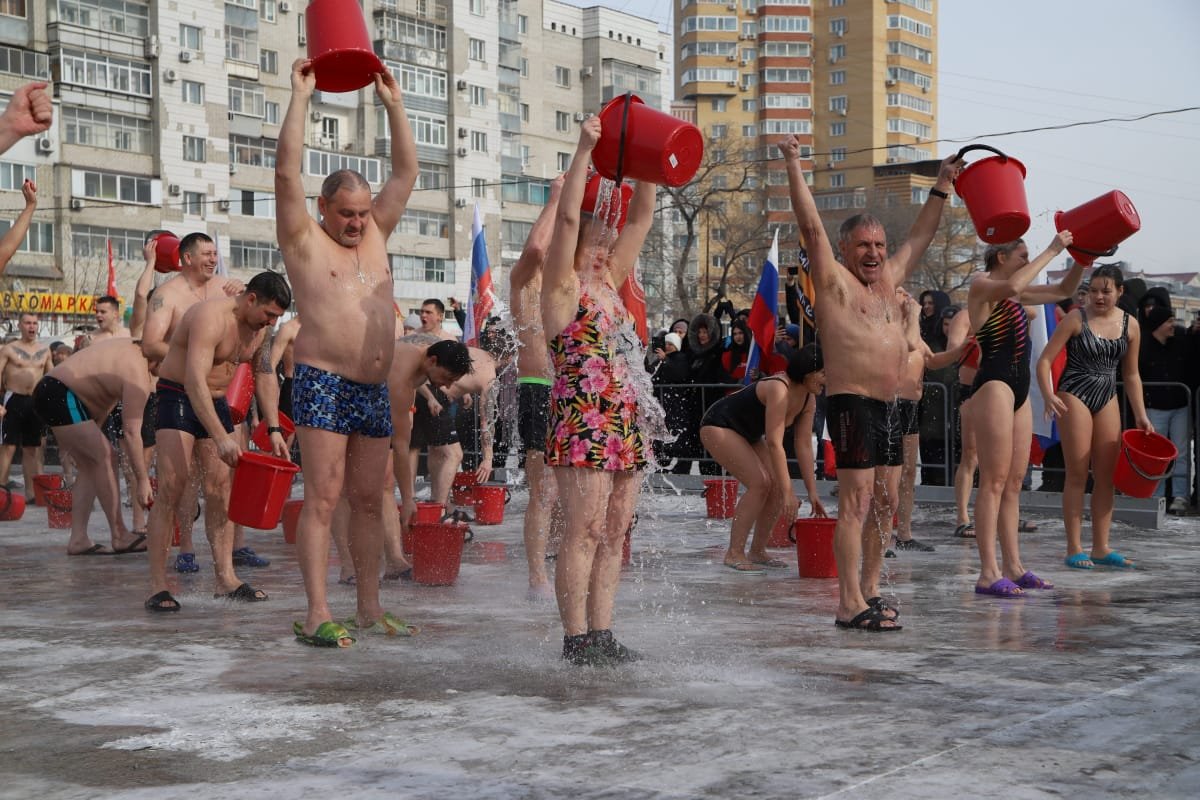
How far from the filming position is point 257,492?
7.12 metres

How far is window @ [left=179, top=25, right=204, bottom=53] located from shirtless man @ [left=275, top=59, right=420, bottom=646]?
5571cm

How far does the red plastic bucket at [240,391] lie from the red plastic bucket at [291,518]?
2068 millimetres

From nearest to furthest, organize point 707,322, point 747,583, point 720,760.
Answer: point 720,760 < point 747,583 < point 707,322

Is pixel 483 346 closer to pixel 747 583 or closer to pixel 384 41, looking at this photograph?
pixel 747 583

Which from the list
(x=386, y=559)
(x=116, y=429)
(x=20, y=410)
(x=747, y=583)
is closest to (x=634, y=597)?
(x=747, y=583)

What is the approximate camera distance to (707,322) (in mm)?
18234

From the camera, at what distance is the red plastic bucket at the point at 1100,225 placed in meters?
8.02

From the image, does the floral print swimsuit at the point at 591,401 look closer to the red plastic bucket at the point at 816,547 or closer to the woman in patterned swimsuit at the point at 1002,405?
the woman in patterned swimsuit at the point at 1002,405

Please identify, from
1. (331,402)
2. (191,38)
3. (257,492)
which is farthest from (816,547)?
(191,38)

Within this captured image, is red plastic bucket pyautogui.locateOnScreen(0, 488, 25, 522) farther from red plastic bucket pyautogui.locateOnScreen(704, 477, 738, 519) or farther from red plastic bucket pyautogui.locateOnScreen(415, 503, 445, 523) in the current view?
red plastic bucket pyautogui.locateOnScreen(704, 477, 738, 519)

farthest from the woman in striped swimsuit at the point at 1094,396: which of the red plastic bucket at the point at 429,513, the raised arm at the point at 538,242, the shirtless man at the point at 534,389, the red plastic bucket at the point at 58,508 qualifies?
the red plastic bucket at the point at 58,508

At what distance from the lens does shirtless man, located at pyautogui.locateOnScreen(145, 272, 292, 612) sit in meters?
7.64

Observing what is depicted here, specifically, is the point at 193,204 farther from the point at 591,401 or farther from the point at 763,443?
the point at 591,401

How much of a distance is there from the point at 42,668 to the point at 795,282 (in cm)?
1069
